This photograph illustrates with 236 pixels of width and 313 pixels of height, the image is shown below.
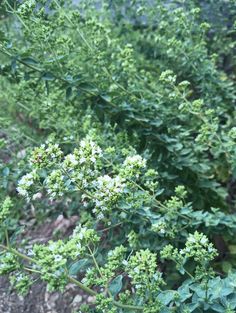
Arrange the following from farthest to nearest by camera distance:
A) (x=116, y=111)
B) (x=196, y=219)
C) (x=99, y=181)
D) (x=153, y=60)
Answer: (x=153, y=60) < (x=116, y=111) < (x=196, y=219) < (x=99, y=181)

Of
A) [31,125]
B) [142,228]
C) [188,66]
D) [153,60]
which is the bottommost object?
[31,125]

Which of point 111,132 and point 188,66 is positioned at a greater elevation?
point 188,66

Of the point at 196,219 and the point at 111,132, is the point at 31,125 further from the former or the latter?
the point at 196,219

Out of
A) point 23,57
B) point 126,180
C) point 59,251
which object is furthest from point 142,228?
point 23,57

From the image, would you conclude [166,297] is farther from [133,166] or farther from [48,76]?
[48,76]

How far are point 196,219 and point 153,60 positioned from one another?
1465mm

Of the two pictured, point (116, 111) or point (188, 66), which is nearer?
point (116, 111)

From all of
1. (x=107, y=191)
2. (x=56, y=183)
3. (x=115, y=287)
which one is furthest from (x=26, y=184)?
(x=115, y=287)

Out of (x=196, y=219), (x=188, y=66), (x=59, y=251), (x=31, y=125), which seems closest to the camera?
(x=59, y=251)

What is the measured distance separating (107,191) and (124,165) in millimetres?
209

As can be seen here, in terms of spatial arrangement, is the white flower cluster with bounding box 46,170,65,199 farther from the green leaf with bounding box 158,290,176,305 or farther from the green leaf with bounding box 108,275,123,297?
the green leaf with bounding box 158,290,176,305

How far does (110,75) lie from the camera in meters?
2.29

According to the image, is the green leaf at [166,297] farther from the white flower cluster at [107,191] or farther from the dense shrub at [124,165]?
the white flower cluster at [107,191]

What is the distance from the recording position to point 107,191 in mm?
1532
